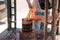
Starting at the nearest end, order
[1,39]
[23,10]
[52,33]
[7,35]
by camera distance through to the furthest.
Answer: [52,33] < [1,39] < [7,35] < [23,10]

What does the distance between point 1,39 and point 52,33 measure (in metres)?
0.44

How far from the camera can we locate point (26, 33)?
0.93 meters

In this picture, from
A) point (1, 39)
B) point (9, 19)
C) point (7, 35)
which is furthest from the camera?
point (9, 19)

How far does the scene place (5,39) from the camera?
3.45ft

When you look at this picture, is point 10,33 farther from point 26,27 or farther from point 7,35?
point 26,27

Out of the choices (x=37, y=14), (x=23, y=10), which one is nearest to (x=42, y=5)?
(x=37, y=14)

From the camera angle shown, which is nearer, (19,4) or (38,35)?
(38,35)

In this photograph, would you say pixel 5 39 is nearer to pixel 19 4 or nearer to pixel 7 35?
pixel 7 35

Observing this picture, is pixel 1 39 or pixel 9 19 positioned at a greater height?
pixel 9 19

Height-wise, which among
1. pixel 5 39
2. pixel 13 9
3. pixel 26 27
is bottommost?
pixel 5 39

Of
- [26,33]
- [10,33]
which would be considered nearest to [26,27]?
[26,33]

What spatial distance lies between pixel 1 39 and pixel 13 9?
1.44 feet

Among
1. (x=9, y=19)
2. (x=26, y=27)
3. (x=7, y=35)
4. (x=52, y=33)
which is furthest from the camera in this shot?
(x=9, y=19)

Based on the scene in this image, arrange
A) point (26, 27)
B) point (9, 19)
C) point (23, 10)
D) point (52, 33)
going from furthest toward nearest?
point (23, 10), point (9, 19), point (26, 27), point (52, 33)
